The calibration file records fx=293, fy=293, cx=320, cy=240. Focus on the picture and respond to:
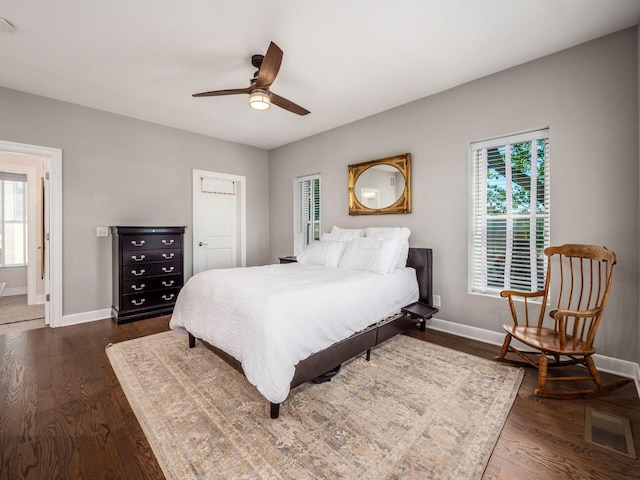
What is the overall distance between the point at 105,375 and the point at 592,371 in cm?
361

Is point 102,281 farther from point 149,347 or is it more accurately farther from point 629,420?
point 629,420

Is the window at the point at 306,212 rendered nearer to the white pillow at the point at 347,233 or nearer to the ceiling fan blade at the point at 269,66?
the white pillow at the point at 347,233

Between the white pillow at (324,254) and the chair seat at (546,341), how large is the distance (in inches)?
70.0

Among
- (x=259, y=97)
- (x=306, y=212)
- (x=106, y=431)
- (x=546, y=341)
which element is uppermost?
(x=259, y=97)

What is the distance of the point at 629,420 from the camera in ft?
5.82

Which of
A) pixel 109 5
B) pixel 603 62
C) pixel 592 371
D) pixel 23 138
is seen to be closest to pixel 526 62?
pixel 603 62

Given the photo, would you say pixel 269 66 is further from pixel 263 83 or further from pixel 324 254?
pixel 324 254

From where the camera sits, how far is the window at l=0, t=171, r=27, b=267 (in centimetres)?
510

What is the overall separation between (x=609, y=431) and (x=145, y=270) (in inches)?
177

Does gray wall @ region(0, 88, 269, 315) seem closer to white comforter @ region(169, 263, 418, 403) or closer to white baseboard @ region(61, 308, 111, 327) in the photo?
white baseboard @ region(61, 308, 111, 327)

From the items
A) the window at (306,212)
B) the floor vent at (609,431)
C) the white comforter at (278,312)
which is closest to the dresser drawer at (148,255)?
the white comforter at (278,312)

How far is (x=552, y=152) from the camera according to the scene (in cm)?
258

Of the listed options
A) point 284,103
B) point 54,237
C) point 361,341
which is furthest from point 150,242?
point 361,341

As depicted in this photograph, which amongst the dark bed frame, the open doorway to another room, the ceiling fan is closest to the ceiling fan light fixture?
the ceiling fan
